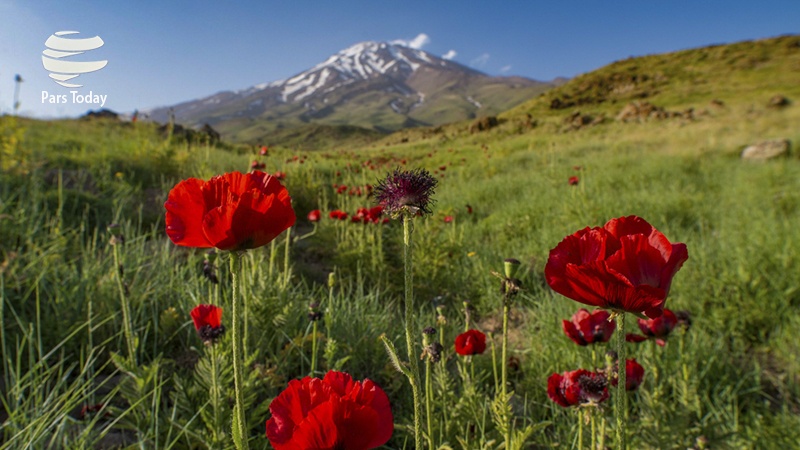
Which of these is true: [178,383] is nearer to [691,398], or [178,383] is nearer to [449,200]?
[691,398]

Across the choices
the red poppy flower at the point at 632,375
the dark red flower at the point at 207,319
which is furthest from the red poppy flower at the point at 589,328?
the dark red flower at the point at 207,319

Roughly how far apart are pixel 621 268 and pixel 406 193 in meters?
0.31

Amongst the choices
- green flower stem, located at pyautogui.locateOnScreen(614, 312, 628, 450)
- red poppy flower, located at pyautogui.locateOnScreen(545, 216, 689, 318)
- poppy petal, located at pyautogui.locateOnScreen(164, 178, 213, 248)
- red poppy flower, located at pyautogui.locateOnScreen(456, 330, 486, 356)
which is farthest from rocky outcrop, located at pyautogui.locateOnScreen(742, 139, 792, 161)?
poppy petal, located at pyautogui.locateOnScreen(164, 178, 213, 248)

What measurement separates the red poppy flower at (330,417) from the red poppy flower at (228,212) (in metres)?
0.23

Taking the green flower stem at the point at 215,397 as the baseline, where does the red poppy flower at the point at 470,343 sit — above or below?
above

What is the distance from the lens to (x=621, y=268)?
563 millimetres

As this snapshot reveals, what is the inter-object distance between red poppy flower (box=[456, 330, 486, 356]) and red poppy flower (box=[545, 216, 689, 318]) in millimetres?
592

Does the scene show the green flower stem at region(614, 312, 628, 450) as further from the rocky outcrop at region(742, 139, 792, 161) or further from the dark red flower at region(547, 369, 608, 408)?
the rocky outcrop at region(742, 139, 792, 161)

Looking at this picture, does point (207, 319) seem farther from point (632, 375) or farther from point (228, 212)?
point (632, 375)

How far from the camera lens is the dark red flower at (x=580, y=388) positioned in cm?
78

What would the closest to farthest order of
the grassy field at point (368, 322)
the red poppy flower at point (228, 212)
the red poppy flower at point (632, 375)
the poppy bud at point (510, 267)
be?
the red poppy flower at point (228, 212) → the poppy bud at point (510, 267) → the red poppy flower at point (632, 375) → the grassy field at point (368, 322)

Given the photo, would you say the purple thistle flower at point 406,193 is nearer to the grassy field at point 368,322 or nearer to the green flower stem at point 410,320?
the green flower stem at point 410,320

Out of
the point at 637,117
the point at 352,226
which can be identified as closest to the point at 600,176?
the point at 352,226

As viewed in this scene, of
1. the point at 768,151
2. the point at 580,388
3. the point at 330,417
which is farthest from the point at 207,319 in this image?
the point at 768,151
